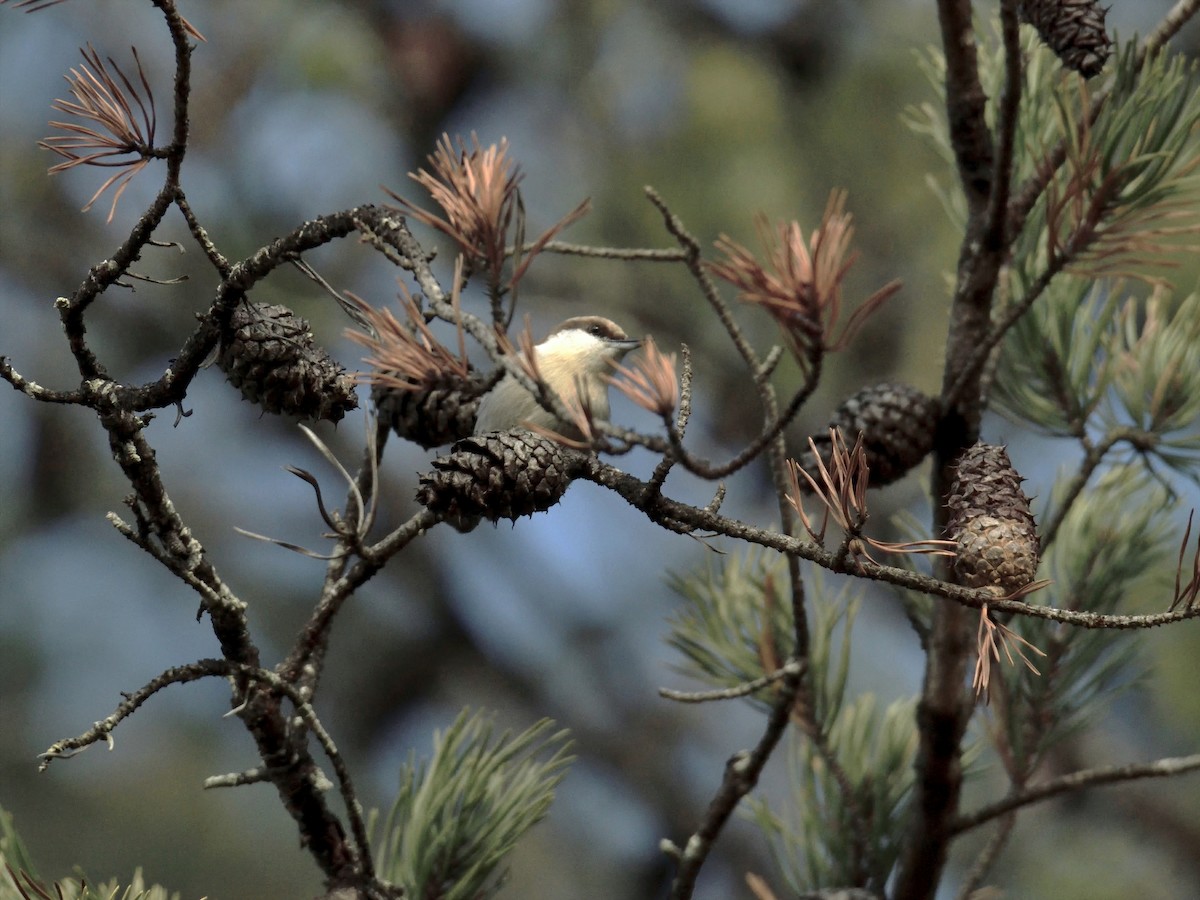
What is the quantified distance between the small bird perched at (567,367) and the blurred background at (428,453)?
0.61 m

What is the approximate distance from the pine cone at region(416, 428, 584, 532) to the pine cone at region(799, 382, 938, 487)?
0.20 m

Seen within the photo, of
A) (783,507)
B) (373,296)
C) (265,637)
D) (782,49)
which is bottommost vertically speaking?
(783,507)

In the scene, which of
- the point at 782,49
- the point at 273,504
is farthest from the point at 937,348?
the point at 273,504

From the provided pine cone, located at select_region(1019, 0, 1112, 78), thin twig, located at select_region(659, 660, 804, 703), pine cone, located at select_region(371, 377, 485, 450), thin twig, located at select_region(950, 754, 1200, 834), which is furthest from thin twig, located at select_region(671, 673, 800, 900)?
pine cone, located at select_region(1019, 0, 1112, 78)

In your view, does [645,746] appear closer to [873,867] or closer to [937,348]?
[937,348]

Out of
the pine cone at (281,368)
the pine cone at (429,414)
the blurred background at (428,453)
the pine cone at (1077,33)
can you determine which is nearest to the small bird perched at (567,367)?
the pine cone at (429,414)

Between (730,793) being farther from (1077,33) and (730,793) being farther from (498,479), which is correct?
(1077,33)

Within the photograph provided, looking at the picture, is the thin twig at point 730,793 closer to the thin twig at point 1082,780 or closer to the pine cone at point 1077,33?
the thin twig at point 1082,780

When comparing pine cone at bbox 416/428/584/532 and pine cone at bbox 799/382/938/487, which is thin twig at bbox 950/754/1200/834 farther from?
pine cone at bbox 416/428/584/532

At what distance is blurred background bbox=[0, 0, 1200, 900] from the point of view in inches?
58.8

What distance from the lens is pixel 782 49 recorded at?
1.66 m

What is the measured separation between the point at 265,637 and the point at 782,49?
3.62 feet

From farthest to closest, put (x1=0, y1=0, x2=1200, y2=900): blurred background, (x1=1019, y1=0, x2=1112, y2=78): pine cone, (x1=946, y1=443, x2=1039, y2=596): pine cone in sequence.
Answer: (x1=0, y1=0, x2=1200, y2=900): blurred background
(x1=1019, y1=0, x2=1112, y2=78): pine cone
(x1=946, y1=443, x2=1039, y2=596): pine cone

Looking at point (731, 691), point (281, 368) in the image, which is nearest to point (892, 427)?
point (731, 691)
